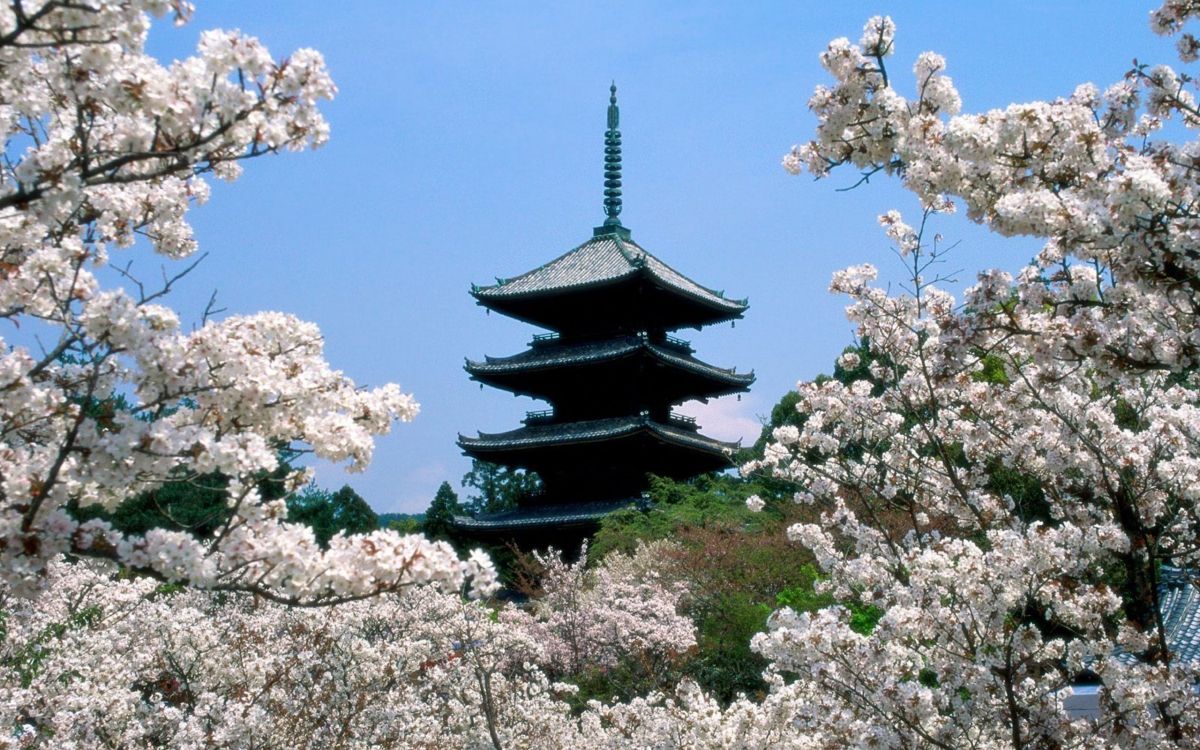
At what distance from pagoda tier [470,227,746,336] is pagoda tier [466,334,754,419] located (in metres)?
0.63

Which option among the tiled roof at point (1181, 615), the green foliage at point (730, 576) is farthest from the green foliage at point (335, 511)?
the tiled roof at point (1181, 615)

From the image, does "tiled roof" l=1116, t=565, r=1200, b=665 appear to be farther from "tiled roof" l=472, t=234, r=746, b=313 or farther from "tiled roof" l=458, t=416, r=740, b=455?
"tiled roof" l=472, t=234, r=746, b=313

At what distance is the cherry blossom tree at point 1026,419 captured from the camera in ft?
15.1

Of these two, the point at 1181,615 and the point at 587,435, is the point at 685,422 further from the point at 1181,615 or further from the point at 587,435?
the point at 1181,615

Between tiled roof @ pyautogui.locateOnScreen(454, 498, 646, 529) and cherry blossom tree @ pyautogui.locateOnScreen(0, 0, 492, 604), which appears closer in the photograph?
cherry blossom tree @ pyautogui.locateOnScreen(0, 0, 492, 604)

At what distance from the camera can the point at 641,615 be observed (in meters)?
16.1

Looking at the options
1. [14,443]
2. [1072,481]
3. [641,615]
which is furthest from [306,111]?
[641,615]

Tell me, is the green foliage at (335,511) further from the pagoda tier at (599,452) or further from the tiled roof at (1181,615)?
the tiled roof at (1181,615)

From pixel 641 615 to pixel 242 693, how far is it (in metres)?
8.41

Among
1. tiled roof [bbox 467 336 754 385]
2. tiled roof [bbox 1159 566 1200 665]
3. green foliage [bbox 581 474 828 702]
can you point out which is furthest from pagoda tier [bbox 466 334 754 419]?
tiled roof [bbox 1159 566 1200 665]

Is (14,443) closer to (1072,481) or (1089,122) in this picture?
Answer: (1089,122)

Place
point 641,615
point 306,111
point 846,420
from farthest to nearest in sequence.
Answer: point 641,615, point 846,420, point 306,111

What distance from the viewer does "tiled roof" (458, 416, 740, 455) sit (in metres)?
28.3

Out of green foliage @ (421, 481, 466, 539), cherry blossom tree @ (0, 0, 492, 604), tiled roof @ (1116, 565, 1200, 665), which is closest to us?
cherry blossom tree @ (0, 0, 492, 604)
